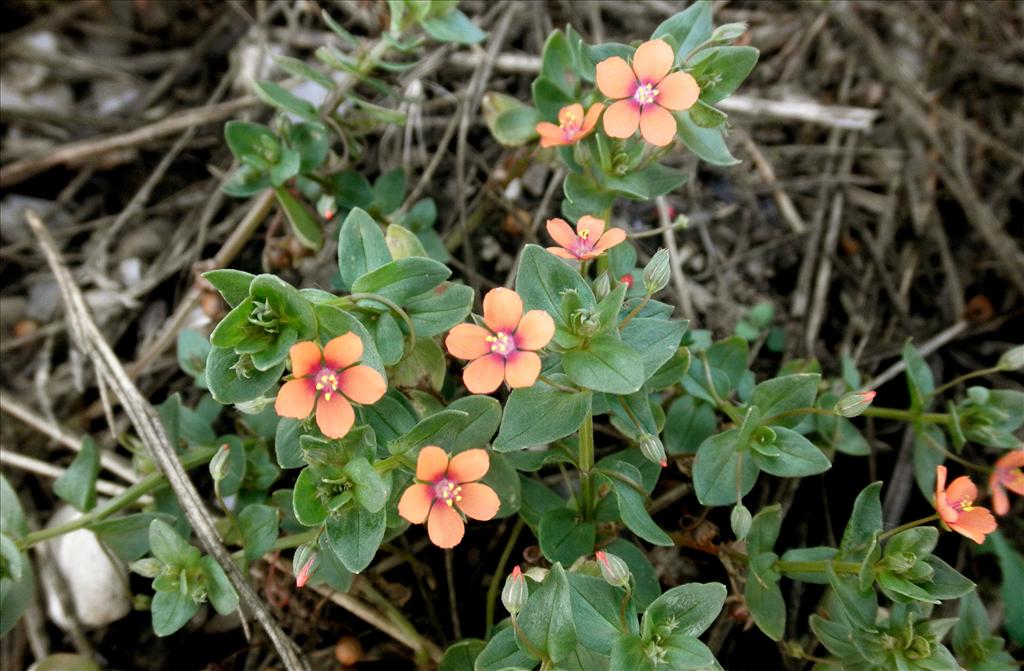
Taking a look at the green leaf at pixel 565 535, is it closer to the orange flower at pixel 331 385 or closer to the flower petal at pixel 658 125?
the orange flower at pixel 331 385

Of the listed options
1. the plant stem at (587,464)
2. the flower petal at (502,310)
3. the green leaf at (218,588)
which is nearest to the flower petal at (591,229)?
the flower petal at (502,310)

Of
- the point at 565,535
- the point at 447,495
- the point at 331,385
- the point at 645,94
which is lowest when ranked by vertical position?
the point at 565,535

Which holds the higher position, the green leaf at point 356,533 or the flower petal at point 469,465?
the flower petal at point 469,465

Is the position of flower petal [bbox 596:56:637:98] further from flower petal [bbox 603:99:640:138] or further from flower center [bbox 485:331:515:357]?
flower center [bbox 485:331:515:357]

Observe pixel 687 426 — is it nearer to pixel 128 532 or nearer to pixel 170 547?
pixel 170 547

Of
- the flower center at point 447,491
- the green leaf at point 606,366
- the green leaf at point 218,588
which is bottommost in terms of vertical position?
the green leaf at point 218,588

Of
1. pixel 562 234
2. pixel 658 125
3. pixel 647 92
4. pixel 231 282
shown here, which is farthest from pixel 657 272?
pixel 231 282

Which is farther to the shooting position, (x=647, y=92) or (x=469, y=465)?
(x=647, y=92)
